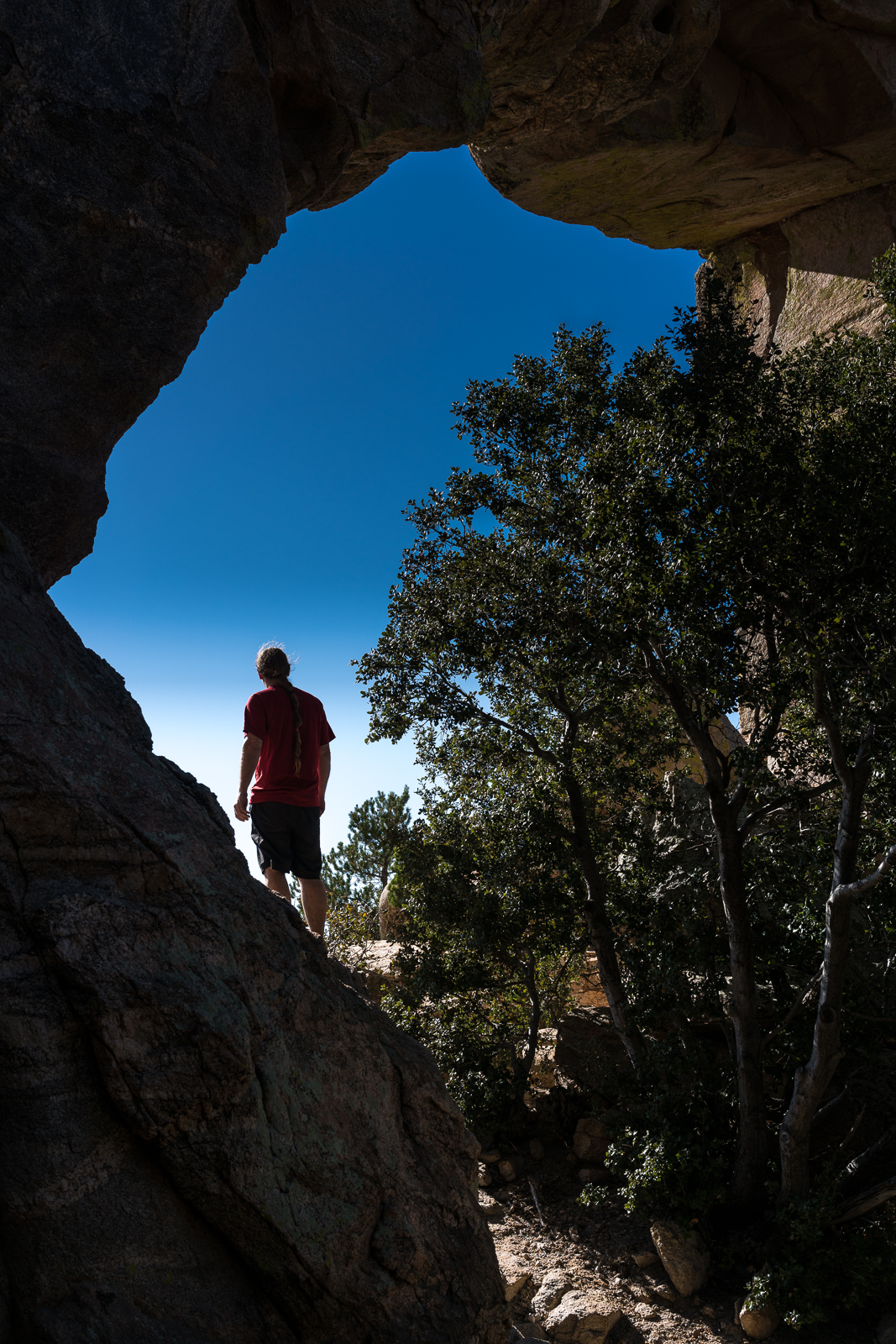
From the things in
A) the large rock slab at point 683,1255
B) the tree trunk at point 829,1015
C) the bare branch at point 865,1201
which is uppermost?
the tree trunk at point 829,1015

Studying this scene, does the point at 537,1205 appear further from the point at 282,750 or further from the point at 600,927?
the point at 282,750

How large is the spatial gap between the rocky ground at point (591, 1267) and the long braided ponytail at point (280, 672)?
164 inches

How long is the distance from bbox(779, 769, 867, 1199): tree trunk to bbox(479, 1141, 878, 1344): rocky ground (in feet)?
4.14

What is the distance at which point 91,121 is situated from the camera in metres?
5.98

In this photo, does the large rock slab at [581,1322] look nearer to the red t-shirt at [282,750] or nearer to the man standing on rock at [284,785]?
the man standing on rock at [284,785]

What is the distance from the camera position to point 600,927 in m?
10.9

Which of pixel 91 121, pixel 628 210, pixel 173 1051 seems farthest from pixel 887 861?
pixel 628 210

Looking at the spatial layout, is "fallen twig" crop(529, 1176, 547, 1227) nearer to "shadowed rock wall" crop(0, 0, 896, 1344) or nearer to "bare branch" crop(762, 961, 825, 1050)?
"bare branch" crop(762, 961, 825, 1050)

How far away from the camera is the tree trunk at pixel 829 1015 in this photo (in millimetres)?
8031

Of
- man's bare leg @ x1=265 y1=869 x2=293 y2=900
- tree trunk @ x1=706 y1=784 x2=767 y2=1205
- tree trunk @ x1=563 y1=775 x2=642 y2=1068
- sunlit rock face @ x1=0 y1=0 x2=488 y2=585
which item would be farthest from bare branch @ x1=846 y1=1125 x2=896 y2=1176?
sunlit rock face @ x1=0 y1=0 x2=488 y2=585

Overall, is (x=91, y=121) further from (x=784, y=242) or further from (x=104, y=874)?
(x=784, y=242)

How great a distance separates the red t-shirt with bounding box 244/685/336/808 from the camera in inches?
315

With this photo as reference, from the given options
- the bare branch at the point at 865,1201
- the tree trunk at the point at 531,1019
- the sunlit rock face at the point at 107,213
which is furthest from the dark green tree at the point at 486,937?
the sunlit rock face at the point at 107,213

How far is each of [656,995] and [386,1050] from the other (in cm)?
621
